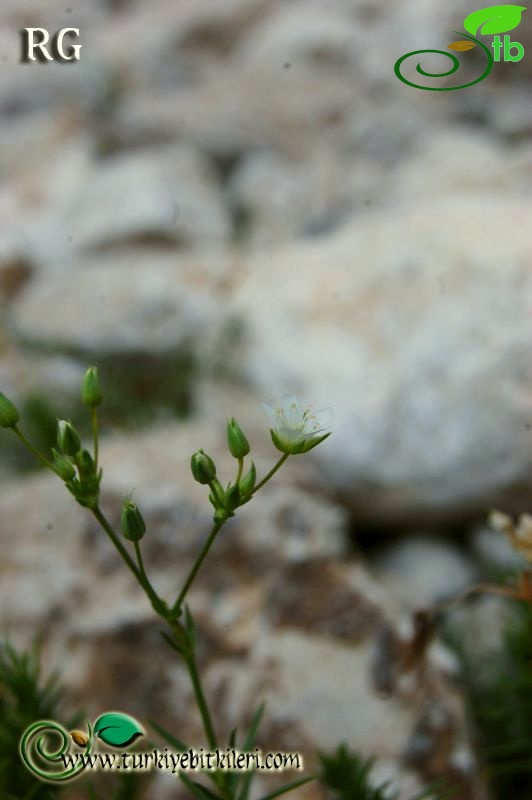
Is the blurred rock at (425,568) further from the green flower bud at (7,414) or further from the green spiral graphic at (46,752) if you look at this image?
the green flower bud at (7,414)

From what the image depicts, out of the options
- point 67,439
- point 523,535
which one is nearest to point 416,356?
→ point 523,535

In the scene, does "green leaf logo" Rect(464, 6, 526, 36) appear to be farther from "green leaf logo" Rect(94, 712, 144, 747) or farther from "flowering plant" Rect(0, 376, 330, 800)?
"green leaf logo" Rect(94, 712, 144, 747)

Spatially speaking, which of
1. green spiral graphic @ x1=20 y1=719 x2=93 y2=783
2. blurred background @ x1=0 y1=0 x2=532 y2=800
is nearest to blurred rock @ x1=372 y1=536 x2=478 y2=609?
blurred background @ x1=0 y1=0 x2=532 y2=800

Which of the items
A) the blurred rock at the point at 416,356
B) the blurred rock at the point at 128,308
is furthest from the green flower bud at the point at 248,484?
the blurred rock at the point at 128,308

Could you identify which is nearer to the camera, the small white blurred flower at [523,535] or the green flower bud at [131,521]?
the green flower bud at [131,521]

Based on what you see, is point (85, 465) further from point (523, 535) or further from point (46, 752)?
point (523, 535)

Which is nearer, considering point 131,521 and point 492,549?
point 131,521
